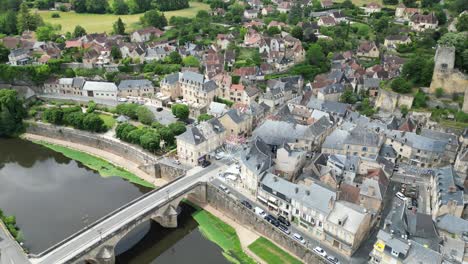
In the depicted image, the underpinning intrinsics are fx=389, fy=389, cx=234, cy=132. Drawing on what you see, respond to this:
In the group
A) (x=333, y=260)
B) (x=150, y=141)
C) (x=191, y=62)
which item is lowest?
(x=333, y=260)

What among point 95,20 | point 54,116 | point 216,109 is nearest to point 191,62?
point 216,109

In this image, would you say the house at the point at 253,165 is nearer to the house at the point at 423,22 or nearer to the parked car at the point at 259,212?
the parked car at the point at 259,212

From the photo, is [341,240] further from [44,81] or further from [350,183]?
[44,81]

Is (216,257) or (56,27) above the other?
(56,27)

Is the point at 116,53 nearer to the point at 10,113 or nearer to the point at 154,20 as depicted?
the point at 154,20

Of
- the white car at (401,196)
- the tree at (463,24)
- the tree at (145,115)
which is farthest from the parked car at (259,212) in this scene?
the tree at (463,24)

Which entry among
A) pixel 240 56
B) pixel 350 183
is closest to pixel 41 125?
pixel 240 56
